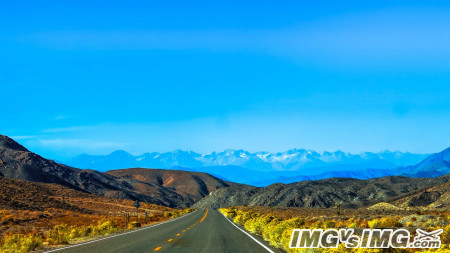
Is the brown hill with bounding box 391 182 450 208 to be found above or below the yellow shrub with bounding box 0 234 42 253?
above

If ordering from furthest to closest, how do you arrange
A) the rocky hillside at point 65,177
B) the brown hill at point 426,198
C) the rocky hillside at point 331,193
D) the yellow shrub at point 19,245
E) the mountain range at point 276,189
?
the rocky hillside at point 65,177
the rocky hillside at point 331,193
the mountain range at point 276,189
the brown hill at point 426,198
the yellow shrub at point 19,245

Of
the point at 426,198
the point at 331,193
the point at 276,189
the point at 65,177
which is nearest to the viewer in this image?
the point at 426,198

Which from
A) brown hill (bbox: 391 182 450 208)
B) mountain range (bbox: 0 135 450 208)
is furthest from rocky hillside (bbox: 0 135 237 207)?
brown hill (bbox: 391 182 450 208)

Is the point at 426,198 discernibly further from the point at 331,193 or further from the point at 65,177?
the point at 65,177

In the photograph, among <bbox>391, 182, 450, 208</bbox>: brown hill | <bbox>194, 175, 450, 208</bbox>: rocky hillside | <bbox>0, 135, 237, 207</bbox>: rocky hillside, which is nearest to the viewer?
<bbox>391, 182, 450, 208</bbox>: brown hill

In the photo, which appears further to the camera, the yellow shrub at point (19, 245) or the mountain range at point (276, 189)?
the mountain range at point (276, 189)

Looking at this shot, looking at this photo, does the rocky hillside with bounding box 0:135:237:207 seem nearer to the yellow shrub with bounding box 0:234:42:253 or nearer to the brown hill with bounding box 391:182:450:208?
the brown hill with bounding box 391:182:450:208

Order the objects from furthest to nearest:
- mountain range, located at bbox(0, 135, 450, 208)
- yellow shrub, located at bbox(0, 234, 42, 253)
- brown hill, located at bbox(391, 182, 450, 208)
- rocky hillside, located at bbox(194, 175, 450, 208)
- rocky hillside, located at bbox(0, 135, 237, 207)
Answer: rocky hillside, located at bbox(0, 135, 237, 207) < rocky hillside, located at bbox(194, 175, 450, 208) < mountain range, located at bbox(0, 135, 450, 208) < brown hill, located at bbox(391, 182, 450, 208) < yellow shrub, located at bbox(0, 234, 42, 253)

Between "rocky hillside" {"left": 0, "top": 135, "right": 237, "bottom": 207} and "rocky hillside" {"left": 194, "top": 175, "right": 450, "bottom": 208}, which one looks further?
"rocky hillside" {"left": 0, "top": 135, "right": 237, "bottom": 207}

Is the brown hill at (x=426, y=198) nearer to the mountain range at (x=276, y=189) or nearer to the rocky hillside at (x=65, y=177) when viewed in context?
the mountain range at (x=276, y=189)

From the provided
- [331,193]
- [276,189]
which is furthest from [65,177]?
[331,193]

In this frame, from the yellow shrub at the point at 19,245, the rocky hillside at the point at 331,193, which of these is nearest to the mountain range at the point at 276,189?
the rocky hillside at the point at 331,193

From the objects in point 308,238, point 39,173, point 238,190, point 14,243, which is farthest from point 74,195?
point 308,238

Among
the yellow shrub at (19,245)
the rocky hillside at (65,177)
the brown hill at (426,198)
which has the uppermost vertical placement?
the rocky hillside at (65,177)
